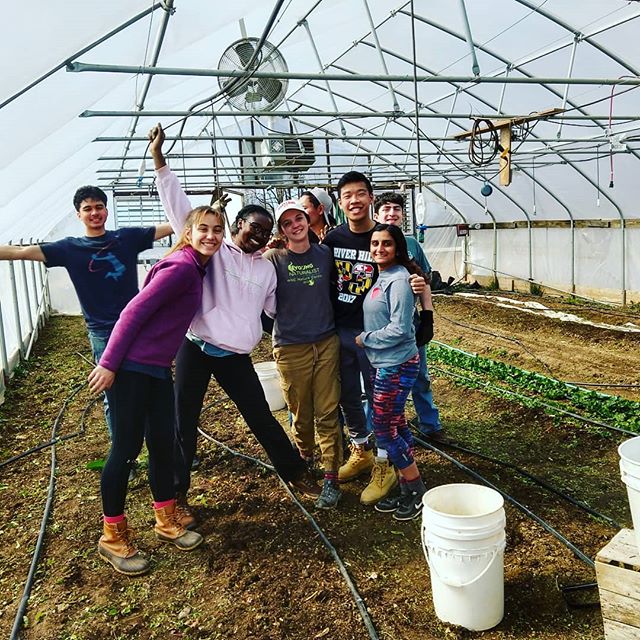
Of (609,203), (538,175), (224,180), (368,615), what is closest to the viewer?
(368,615)

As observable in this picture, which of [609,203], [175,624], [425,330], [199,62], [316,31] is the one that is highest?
[316,31]

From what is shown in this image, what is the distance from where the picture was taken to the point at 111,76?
4.81 metres

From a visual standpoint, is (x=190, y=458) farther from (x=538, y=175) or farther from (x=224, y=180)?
(x=224, y=180)

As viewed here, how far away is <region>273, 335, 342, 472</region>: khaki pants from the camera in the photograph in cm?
344

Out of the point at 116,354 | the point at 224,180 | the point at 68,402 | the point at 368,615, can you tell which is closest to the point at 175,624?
the point at 368,615

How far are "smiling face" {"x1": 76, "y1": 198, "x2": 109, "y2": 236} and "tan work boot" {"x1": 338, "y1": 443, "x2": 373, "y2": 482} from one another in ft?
6.90

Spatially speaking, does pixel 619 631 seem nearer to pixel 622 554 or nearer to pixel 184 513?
pixel 622 554

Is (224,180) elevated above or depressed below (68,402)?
above

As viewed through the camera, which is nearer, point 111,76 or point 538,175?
point 111,76

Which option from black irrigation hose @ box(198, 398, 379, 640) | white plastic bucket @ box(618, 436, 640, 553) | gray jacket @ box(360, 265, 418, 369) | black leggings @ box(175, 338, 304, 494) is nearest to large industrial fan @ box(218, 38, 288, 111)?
gray jacket @ box(360, 265, 418, 369)

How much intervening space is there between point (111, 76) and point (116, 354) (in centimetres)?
302

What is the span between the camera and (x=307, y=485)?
3.55 metres

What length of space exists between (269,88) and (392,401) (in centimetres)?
381

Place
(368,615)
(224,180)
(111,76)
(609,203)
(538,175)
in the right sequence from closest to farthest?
(368,615), (111,76), (609,203), (538,175), (224,180)
